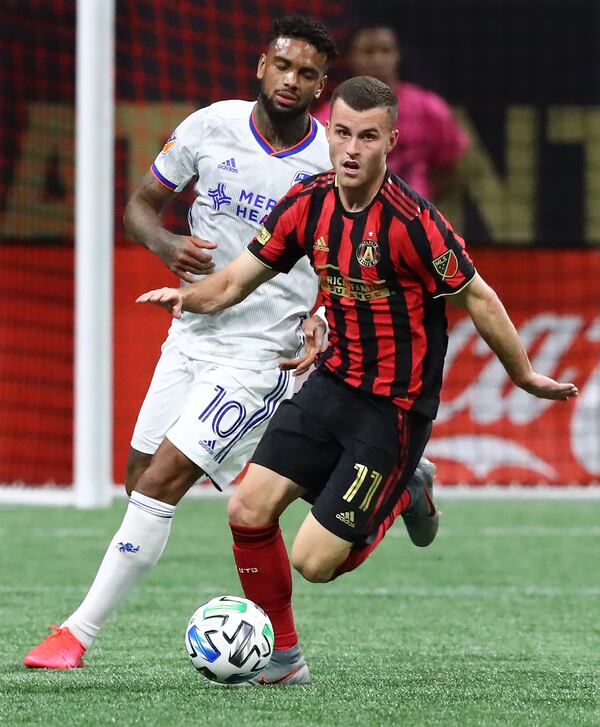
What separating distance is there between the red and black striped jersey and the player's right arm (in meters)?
0.28

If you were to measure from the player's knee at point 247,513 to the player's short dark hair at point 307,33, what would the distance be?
1.61 meters

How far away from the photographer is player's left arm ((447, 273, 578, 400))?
194 inches

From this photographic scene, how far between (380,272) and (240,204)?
940mm

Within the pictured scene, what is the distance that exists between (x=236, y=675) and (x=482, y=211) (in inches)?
302

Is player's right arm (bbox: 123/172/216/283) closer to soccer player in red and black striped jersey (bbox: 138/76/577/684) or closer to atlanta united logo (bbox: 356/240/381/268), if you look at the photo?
soccer player in red and black striped jersey (bbox: 138/76/577/684)

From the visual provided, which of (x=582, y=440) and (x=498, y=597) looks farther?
(x=582, y=440)

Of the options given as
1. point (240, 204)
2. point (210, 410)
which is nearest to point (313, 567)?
point (210, 410)

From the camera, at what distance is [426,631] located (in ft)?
20.1

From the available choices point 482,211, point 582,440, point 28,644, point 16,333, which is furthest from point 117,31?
point 28,644

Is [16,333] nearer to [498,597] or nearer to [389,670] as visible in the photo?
[498,597]

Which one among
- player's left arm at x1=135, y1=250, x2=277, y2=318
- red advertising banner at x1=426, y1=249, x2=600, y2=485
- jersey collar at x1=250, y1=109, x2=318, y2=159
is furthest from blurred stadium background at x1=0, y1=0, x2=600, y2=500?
player's left arm at x1=135, y1=250, x2=277, y2=318

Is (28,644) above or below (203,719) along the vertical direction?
below

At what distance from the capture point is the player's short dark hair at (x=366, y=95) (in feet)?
16.1

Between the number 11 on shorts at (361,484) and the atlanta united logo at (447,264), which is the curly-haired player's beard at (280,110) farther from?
the number 11 on shorts at (361,484)
